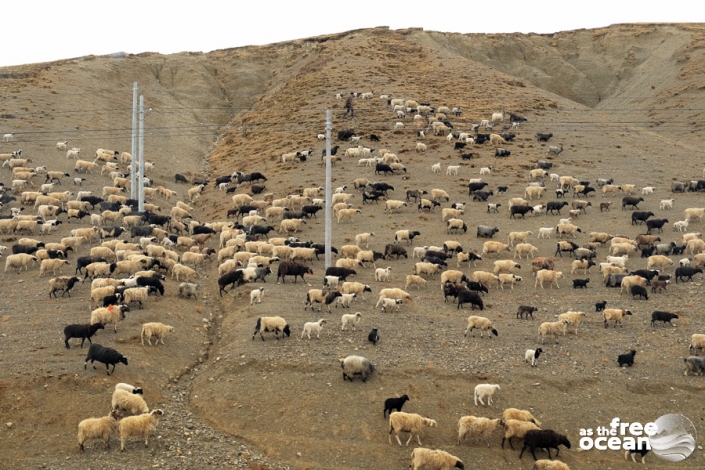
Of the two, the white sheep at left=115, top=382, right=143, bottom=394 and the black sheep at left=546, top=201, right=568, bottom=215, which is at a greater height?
the black sheep at left=546, top=201, right=568, bottom=215

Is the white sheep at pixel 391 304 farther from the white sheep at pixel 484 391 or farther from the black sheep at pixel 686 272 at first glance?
the black sheep at pixel 686 272

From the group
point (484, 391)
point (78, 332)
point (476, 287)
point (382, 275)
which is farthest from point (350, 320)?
point (78, 332)

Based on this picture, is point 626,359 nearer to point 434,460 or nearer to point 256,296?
point 434,460

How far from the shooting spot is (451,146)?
56156mm

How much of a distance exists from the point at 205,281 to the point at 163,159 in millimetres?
34322

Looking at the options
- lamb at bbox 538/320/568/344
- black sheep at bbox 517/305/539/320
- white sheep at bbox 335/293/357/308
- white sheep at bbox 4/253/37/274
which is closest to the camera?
lamb at bbox 538/320/568/344

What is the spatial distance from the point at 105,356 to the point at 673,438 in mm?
16226

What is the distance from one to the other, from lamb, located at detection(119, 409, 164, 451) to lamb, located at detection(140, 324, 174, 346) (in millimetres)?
5745

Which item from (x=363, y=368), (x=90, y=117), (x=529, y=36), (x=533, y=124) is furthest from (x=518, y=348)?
(x=529, y=36)

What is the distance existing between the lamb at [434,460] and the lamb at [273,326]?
7871 mm

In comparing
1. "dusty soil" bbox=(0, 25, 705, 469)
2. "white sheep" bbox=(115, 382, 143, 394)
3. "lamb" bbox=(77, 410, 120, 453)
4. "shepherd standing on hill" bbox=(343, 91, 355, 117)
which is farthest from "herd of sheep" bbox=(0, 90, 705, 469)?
"shepherd standing on hill" bbox=(343, 91, 355, 117)

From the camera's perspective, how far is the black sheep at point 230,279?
28203 mm

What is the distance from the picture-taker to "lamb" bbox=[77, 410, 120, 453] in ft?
51.7

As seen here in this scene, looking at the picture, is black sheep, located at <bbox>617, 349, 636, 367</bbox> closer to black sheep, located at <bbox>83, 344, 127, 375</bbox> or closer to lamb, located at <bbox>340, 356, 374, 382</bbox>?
lamb, located at <bbox>340, 356, 374, 382</bbox>
